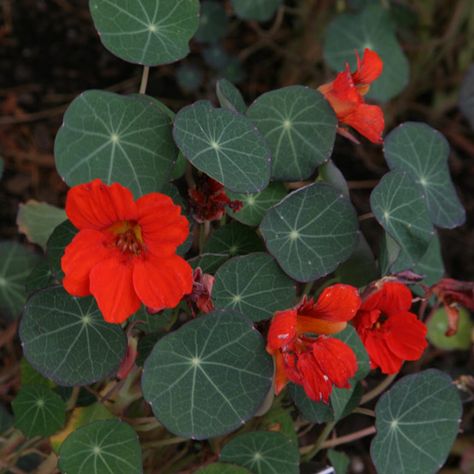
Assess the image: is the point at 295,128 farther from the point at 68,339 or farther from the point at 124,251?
the point at 68,339

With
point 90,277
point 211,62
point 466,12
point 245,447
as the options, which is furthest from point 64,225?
point 466,12

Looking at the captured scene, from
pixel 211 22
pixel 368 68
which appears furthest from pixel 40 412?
pixel 211 22

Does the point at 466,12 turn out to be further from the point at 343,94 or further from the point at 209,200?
the point at 209,200

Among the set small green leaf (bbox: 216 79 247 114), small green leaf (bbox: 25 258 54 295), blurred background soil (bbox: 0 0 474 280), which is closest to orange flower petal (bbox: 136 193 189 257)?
small green leaf (bbox: 216 79 247 114)

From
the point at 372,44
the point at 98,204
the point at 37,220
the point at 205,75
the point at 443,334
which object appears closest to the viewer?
the point at 98,204

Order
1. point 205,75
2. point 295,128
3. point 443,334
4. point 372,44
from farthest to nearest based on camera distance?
point 205,75
point 372,44
point 443,334
point 295,128

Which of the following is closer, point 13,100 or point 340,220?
point 340,220

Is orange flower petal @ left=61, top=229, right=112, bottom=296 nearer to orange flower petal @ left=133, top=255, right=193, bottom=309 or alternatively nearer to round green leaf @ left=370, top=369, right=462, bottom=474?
orange flower petal @ left=133, top=255, right=193, bottom=309
